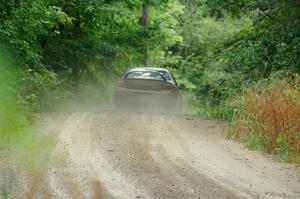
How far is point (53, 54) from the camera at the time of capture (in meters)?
25.6

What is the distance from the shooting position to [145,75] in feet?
69.4

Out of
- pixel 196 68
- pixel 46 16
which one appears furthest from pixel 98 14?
pixel 196 68

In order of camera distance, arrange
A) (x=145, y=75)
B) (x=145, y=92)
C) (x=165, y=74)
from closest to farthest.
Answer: (x=145, y=92) → (x=145, y=75) → (x=165, y=74)

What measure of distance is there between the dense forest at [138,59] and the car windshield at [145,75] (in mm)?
1955

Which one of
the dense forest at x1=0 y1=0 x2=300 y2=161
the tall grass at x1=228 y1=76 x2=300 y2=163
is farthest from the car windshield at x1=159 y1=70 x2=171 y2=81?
the tall grass at x1=228 y1=76 x2=300 y2=163

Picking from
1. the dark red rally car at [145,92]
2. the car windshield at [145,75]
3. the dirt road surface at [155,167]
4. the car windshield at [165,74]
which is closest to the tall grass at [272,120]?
the dirt road surface at [155,167]

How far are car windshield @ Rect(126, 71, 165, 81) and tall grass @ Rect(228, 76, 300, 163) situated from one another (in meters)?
7.33

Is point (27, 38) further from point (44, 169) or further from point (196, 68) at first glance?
point (196, 68)

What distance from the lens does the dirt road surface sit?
7711mm

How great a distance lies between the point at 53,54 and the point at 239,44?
9.01 metres

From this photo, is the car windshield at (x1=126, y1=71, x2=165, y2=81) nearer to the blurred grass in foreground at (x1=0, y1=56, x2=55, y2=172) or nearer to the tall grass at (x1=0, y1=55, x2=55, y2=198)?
the blurred grass in foreground at (x1=0, y1=56, x2=55, y2=172)

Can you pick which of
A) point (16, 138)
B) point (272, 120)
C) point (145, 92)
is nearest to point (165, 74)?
point (145, 92)

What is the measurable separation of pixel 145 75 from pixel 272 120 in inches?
364

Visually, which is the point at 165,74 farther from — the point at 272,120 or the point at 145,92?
the point at 272,120
